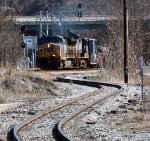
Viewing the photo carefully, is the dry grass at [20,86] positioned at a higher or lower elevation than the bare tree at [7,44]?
lower

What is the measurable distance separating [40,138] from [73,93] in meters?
17.3

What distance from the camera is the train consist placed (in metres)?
60.2

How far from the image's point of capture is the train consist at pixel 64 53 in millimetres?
60234

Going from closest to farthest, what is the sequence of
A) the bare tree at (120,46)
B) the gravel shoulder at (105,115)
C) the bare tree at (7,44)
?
the gravel shoulder at (105,115)
the bare tree at (7,44)
the bare tree at (120,46)

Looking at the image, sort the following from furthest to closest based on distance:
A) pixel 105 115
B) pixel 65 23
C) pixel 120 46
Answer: pixel 65 23, pixel 120 46, pixel 105 115

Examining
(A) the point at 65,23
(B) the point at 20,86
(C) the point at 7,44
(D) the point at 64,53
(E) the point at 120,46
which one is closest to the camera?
(B) the point at 20,86

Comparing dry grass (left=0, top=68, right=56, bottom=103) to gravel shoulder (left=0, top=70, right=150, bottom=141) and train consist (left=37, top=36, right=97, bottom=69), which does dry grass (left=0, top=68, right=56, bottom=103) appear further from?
train consist (left=37, top=36, right=97, bottom=69)

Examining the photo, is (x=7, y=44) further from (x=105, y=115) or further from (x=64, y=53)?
(x=105, y=115)

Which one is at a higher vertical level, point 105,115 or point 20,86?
point 20,86

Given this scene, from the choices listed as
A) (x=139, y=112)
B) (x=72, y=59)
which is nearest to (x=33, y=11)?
(x=72, y=59)

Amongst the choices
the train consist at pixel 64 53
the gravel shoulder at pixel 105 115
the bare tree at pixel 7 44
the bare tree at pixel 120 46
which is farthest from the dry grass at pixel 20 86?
the train consist at pixel 64 53

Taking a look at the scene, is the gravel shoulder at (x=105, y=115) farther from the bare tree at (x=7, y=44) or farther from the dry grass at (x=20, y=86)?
the bare tree at (x=7, y=44)

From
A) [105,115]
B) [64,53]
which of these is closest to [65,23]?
[64,53]

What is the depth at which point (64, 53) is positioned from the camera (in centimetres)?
6200
